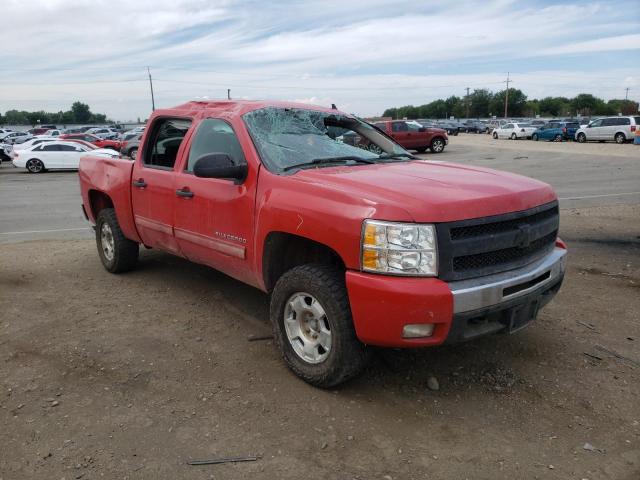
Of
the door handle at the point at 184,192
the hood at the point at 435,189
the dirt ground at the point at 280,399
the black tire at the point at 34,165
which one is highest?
the hood at the point at 435,189

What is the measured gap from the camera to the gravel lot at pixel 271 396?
2.88 m

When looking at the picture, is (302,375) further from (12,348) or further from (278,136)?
(12,348)

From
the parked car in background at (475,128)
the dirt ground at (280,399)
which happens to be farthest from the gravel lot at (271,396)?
the parked car in background at (475,128)

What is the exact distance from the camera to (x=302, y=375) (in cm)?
364

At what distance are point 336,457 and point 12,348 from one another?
2788 millimetres

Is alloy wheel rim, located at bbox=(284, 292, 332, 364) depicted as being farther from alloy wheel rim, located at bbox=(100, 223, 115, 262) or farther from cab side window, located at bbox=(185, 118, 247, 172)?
alloy wheel rim, located at bbox=(100, 223, 115, 262)

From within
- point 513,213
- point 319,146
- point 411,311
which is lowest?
point 411,311

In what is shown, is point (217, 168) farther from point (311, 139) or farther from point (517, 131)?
point (517, 131)

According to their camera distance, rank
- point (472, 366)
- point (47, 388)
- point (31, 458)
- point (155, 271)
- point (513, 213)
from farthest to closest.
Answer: point (155, 271), point (472, 366), point (47, 388), point (513, 213), point (31, 458)

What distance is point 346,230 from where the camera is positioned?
10.5ft

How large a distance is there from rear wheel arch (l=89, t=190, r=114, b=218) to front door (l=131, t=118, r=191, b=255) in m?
1.05

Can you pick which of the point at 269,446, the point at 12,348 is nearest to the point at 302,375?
the point at 269,446

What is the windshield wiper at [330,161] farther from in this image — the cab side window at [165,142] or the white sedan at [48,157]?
the white sedan at [48,157]

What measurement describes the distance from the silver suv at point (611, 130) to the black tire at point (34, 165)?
32357 millimetres
